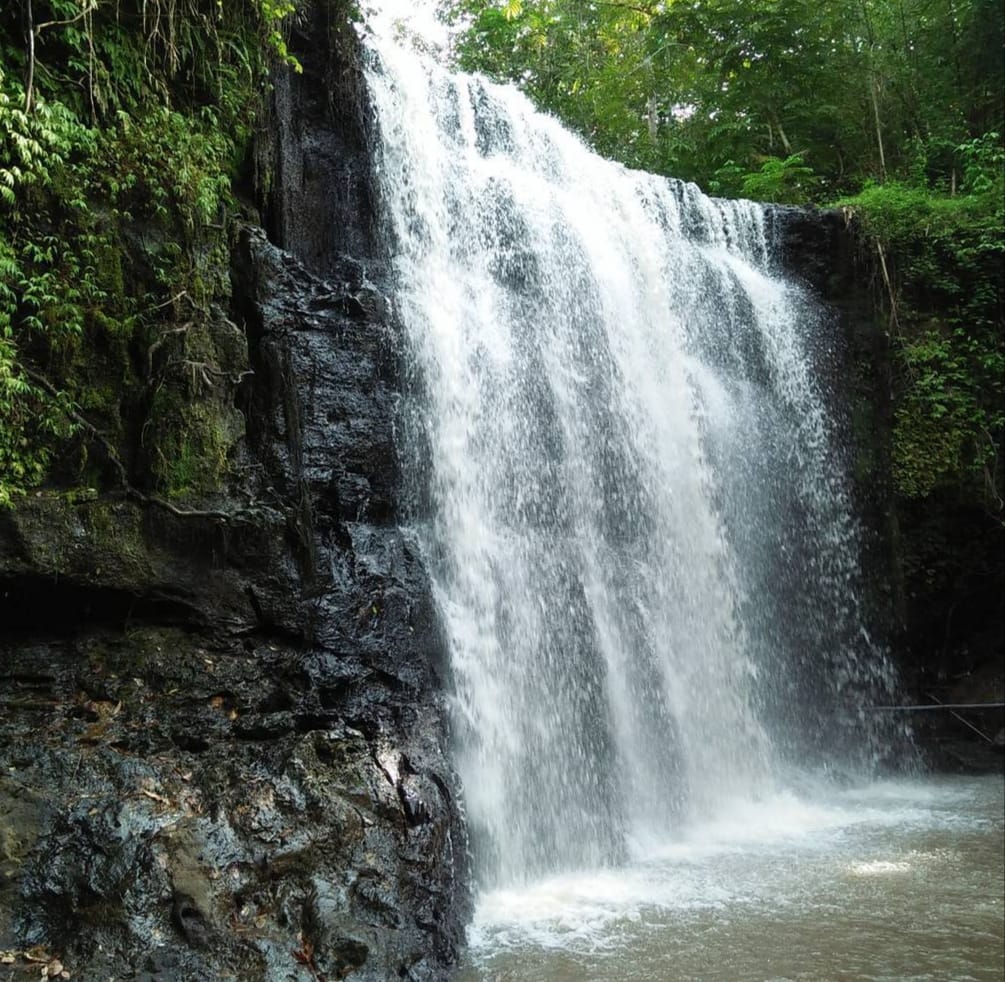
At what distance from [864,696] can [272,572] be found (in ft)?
25.0

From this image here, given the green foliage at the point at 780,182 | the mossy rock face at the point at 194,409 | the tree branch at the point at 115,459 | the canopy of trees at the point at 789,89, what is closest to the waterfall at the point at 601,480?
the mossy rock face at the point at 194,409

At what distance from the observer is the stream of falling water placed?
249 inches

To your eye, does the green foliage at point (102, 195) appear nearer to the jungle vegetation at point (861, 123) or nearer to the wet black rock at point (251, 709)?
the wet black rock at point (251, 709)

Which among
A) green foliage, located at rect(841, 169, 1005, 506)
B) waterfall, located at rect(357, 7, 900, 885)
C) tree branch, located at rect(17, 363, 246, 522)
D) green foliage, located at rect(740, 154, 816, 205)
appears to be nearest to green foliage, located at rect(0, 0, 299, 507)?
tree branch, located at rect(17, 363, 246, 522)

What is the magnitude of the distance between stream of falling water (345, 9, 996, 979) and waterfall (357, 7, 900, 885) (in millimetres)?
28

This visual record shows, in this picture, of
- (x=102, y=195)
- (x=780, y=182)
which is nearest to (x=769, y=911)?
(x=102, y=195)

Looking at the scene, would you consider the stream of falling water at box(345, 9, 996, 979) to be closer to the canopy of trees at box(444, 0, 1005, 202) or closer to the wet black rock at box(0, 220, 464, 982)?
the wet black rock at box(0, 220, 464, 982)

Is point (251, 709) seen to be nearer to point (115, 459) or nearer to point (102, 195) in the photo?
point (115, 459)

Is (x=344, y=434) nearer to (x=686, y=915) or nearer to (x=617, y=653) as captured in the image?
(x=617, y=653)

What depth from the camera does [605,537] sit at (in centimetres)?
781

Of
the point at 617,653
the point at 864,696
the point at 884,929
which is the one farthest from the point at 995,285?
the point at 884,929

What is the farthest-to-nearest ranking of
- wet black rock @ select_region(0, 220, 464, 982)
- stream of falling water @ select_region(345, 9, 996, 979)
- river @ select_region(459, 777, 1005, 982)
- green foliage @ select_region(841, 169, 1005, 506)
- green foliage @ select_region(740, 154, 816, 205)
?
1. green foliage @ select_region(740, 154, 816, 205)
2. green foliage @ select_region(841, 169, 1005, 506)
3. stream of falling water @ select_region(345, 9, 996, 979)
4. river @ select_region(459, 777, 1005, 982)
5. wet black rock @ select_region(0, 220, 464, 982)

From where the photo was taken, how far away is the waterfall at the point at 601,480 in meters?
6.51

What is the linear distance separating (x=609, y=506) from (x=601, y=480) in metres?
0.27
